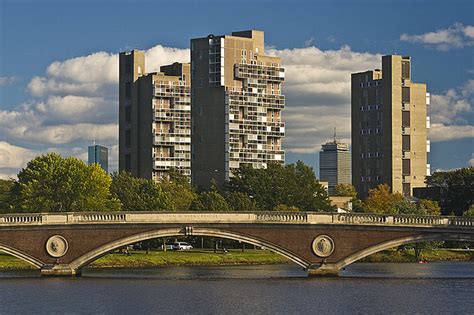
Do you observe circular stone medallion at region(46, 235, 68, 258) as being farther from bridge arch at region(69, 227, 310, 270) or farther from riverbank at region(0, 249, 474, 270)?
riverbank at region(0, 249, 474, 270)

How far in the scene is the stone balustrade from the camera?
10488 cm

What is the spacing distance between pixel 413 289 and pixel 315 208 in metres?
86.4

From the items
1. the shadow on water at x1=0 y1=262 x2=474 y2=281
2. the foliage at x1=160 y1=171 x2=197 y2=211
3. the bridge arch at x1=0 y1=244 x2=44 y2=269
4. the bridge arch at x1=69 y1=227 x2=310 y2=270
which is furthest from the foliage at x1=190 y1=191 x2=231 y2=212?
the bridge arch at x1=0 y1=244 x2=44 y2=269

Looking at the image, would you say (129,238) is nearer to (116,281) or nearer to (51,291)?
(116,281)

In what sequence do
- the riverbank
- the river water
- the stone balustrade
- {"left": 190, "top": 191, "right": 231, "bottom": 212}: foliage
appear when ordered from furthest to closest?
{"left": 190, "top": 191, "right": 231, "bottom": 212}: foliage < the riverbank < the stone balustrade < the river water

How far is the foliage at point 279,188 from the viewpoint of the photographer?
18350cm

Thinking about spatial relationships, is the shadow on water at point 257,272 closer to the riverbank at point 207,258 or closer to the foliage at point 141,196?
the riverbank at point 207,258

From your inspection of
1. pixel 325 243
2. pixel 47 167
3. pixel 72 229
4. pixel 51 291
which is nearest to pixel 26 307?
pixel 51 291

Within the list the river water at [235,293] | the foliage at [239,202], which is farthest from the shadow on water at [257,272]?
the foliage at [239,202]

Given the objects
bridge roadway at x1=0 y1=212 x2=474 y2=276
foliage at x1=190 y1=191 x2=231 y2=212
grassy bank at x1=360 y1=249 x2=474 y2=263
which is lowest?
grassy bank at x1=360 y1=249 x2=474 y2=263

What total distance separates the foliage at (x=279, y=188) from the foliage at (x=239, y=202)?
7648 mm

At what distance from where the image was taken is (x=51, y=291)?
91625mm

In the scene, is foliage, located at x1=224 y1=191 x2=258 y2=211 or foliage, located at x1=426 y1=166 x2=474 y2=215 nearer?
foliage, located at x1=224 y1=191 x2=258 y2=211

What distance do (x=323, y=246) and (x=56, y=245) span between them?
2156 centimetres
